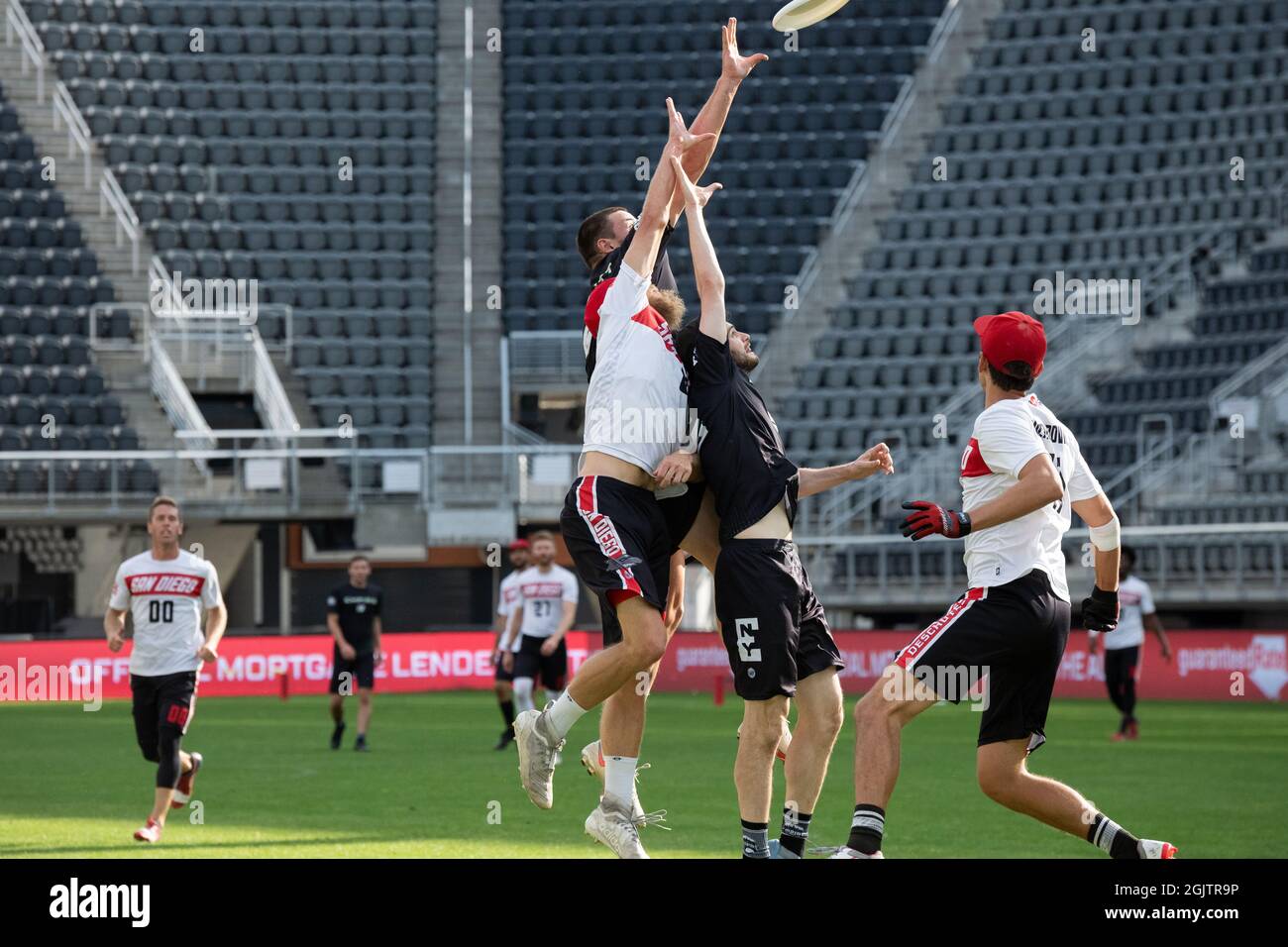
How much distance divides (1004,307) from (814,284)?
3640mm

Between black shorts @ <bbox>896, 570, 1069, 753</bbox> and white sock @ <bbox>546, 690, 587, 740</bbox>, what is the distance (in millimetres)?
1409

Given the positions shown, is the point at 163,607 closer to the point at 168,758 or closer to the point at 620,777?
the point at 168,758

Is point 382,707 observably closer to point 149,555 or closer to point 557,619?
point 557,619

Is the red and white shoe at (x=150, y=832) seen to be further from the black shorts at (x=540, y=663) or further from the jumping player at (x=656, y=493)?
the black shorts at (x=540, y=663)

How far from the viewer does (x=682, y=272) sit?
33.5 metres

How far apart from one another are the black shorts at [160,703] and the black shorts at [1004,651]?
18.8 ft

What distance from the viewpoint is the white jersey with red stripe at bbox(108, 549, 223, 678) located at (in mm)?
11664

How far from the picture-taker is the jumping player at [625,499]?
768cm

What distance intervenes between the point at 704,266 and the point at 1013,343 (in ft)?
4.35

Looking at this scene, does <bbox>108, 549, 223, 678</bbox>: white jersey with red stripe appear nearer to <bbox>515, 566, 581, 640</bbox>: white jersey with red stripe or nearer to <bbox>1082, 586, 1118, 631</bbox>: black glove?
<bbox>1082, 586, 1118, 631</bbox>: black glove

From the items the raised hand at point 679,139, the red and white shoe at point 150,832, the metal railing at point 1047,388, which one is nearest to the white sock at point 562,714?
the raised hand at point 679,139

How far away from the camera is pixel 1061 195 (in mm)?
33406

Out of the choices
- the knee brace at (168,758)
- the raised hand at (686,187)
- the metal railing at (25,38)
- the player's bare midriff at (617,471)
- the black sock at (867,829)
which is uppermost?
the metal railing at (25,38)

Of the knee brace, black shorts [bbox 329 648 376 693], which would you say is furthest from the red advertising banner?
the knee brace
